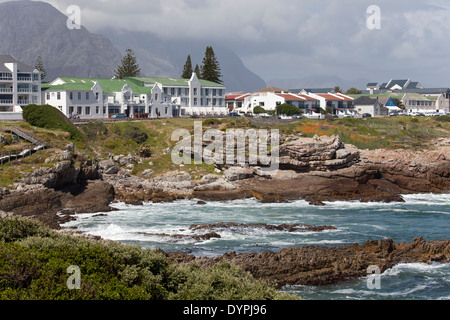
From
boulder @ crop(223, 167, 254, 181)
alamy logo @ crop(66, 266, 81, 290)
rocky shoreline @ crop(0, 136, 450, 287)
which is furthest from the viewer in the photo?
boulder @ crop(223, 167, 254, 181)

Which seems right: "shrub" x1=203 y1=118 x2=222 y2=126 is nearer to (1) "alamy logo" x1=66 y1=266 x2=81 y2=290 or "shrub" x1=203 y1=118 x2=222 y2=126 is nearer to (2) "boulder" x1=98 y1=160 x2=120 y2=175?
(2) "boulder" x1=98 y1=160 x2=120 y2=175

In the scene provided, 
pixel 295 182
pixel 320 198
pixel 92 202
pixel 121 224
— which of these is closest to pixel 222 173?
pixel 295 182

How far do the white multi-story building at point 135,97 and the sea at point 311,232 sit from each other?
3068 centimetres

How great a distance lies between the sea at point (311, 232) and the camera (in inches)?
965

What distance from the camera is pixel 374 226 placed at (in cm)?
3750

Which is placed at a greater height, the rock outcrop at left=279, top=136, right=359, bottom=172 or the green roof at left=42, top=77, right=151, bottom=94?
the green roof at left=42, top=77, right=151, bottom=94

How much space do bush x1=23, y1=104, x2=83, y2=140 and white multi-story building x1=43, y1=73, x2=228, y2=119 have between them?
10368 mm

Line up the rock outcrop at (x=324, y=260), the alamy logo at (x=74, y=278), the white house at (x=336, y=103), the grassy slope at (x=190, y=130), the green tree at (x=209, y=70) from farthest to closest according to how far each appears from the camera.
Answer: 1. the green tree at (x=209, y=70)
2. the white house at (x=336, y=103)
3. the grassy slope at (x=190, y=130)
4. the rock outcrop at (x=324, y=260)
5. the alamy logo at (x=74, y=278)

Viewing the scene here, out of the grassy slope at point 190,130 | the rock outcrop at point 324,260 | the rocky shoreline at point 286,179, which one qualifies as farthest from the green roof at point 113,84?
the rock outcrop at point 324,260

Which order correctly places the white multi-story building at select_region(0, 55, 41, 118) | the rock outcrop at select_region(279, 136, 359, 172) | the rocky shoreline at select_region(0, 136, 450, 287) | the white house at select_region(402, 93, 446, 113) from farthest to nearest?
the white house at select_region(402, 93, 446, 113) → the white multi-story building at select_region(0, 55, 41, 118) → the rock outcrop at select_region(279, 136, 359, 172) → the rocky shoreline at select_region(0, 136, 450, 287)

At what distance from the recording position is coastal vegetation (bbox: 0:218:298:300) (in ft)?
52.2

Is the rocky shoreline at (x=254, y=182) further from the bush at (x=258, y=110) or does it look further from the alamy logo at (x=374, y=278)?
the bush at (x=258, y=110)

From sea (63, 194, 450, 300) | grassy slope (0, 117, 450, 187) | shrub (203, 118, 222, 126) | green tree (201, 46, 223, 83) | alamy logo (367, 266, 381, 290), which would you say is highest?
green tree (201, 46, 223, 83)

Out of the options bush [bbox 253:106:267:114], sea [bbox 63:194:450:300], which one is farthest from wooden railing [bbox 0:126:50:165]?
bush [bbox 253:106:267:114]
